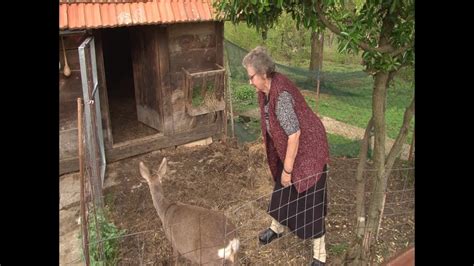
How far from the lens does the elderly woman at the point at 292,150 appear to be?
3.46m

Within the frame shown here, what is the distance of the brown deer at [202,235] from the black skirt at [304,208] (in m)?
0.63

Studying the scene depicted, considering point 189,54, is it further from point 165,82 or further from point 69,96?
point 69,96

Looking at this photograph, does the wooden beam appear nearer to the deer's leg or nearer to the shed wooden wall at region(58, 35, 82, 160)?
the shed wooden wall at region(58, 35, 82, 160)

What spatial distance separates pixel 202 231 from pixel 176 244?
339 mm

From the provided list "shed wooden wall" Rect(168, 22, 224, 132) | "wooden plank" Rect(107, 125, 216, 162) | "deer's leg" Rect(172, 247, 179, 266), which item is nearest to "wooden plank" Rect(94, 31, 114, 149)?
"wooden plank" Rect(107, 125, 216, 162)

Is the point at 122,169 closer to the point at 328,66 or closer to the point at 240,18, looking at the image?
the point at 240,18

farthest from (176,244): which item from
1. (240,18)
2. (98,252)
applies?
(240,18)

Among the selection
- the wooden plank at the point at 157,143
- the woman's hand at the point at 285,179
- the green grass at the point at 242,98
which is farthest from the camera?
the green grass at the point at 242,98

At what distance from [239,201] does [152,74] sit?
2.79 m

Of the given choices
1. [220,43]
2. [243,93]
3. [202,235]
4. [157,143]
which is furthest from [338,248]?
[243,93]

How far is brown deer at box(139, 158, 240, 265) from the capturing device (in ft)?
11.2

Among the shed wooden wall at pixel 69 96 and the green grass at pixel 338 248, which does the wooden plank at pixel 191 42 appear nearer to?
the shed wooden wall at pixel 69 96

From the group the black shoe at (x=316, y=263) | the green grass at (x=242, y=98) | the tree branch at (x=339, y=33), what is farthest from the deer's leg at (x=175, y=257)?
the green grass at (x=242, y=98)
